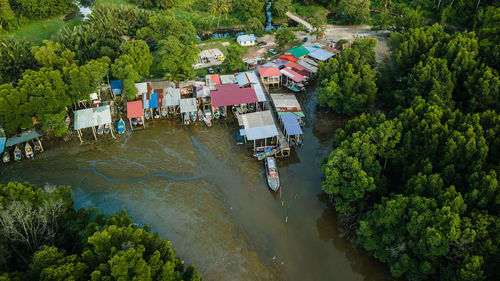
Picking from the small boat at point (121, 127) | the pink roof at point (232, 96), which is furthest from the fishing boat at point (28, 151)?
the pink roof at point (232, 96)

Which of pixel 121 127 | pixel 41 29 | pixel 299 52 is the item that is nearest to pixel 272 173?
pixel 121 127

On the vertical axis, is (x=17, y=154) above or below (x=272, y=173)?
above

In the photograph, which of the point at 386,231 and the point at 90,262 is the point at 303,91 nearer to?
the point at 386,231

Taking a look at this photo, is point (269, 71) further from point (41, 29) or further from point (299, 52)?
point (41, 29)

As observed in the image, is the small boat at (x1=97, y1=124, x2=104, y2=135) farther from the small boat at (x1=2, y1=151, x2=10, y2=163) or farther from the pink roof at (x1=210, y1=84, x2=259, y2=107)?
the pink roof at (x1=210, y1=84, x2=259, y2=107)

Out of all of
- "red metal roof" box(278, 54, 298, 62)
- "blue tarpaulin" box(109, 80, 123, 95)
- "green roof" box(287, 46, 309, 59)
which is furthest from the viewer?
"green roof" box(287, 46, 309, 59)

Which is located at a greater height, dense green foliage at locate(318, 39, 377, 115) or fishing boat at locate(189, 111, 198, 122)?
dense green foliage at locate(318, 39, 377, 115)

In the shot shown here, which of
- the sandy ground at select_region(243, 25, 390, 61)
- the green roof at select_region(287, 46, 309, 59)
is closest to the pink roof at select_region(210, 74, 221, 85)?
the sandy ground at select_region(243, 25, 390, 61)
